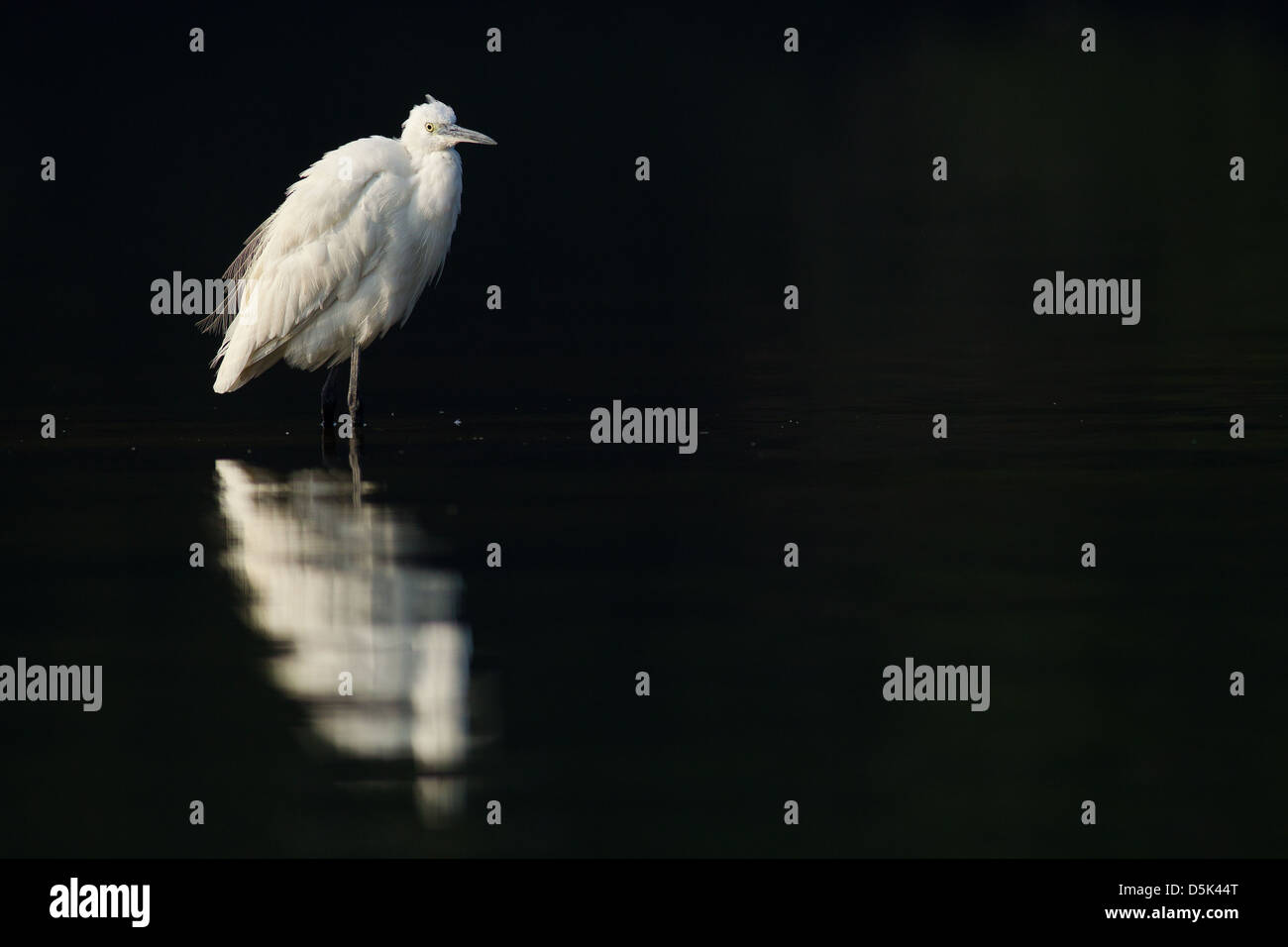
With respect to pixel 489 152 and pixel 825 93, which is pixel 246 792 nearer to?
pixel 489 152

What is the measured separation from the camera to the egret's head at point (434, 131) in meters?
15.0

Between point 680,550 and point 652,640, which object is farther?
point 680,550

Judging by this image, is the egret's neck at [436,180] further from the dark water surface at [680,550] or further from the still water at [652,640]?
the still water at [652,640]

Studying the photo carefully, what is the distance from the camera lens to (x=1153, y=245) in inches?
1039

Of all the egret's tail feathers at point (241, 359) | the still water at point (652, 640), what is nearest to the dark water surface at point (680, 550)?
the still water at point (652, 640)

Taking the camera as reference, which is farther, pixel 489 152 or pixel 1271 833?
pixel 489 152

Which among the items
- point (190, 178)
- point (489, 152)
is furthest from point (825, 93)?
point (190, 178)

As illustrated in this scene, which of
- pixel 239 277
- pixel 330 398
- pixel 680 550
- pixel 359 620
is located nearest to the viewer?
pixel 359 620

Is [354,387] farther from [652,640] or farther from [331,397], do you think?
[652,640]

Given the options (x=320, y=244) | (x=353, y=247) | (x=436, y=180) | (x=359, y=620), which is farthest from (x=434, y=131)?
(x=359, y=620)

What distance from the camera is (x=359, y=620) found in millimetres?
9562

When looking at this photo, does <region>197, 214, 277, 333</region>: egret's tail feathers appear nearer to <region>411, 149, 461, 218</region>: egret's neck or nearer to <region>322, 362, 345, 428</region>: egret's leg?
<region>322, 362, 345, 428</region>: egret's leg

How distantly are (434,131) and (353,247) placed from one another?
91cm

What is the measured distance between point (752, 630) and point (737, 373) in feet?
27.5
